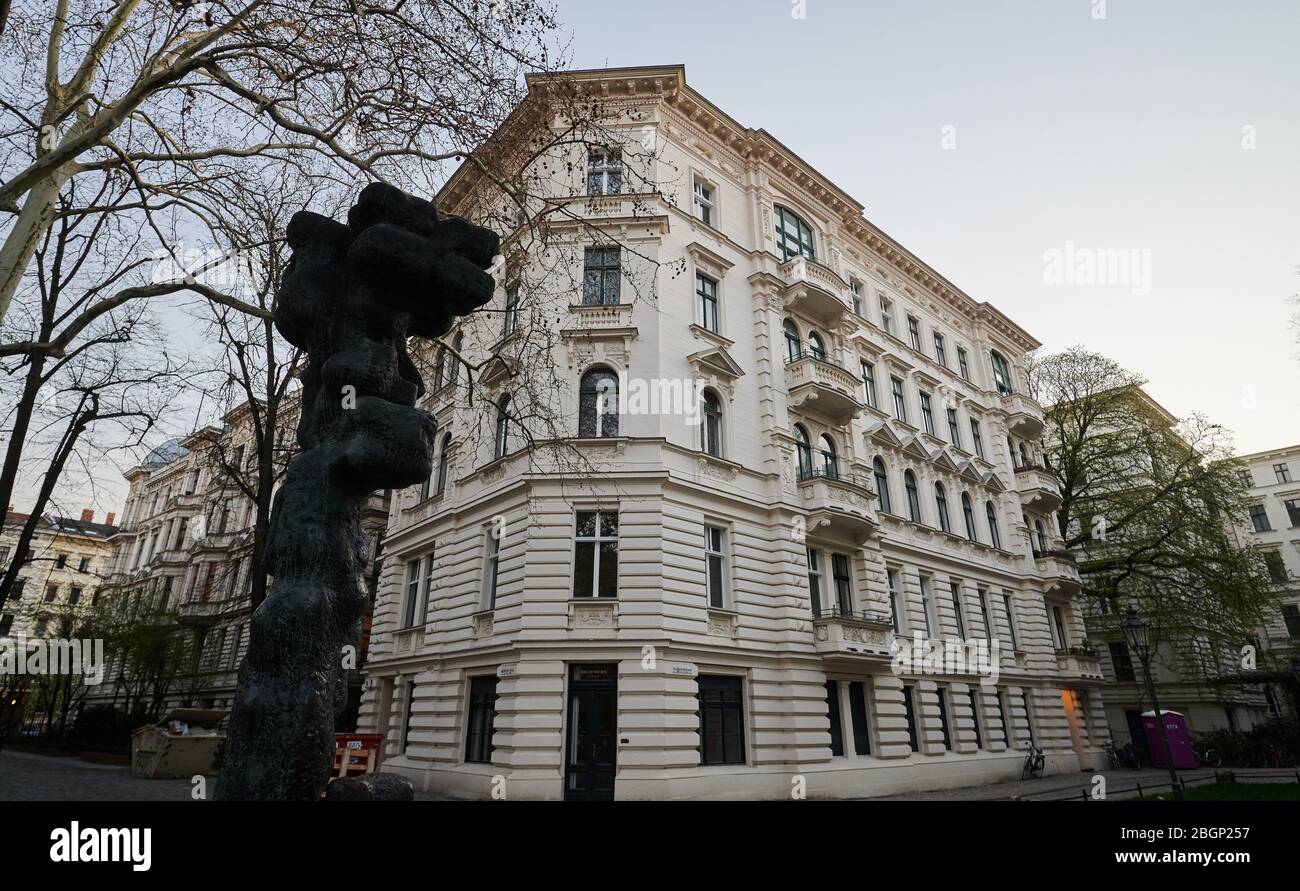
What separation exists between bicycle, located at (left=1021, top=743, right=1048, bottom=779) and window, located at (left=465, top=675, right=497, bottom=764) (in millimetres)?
19874

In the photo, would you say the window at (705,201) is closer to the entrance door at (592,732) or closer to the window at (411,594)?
the entrance door at (592,732)

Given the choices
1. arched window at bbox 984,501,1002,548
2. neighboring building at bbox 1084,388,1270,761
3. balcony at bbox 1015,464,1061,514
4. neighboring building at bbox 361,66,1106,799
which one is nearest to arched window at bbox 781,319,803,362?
neighboring building at bbox 361,66,1106,799

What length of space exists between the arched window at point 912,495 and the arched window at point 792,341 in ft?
23.0

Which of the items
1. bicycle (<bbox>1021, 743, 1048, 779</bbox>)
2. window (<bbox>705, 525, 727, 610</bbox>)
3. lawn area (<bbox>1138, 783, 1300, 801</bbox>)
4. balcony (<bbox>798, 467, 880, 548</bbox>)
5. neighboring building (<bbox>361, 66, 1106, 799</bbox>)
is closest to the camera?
lawn area (<bbox>1138, 783, 1300, 801</bbox>)

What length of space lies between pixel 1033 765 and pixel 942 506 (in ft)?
32.8

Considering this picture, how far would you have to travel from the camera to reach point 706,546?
1680cm

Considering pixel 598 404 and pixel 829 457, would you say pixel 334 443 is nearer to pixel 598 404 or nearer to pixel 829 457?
pixel 598 404

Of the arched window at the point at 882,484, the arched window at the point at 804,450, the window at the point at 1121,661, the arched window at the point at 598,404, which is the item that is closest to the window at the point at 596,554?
the arched window at the point at 598,404

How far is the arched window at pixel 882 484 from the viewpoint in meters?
23.6

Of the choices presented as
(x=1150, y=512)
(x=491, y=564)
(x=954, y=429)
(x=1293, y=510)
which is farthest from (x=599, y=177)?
(x=1293, y=510)

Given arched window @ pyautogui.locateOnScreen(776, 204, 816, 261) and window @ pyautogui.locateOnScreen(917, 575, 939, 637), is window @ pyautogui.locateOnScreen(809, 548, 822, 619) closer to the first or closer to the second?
window @ pyautogui.locateOnScreen(917, 575, 939, 637)

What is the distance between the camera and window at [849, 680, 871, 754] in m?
18.6

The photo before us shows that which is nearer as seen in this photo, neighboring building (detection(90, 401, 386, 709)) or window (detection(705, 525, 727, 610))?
window (detection(705, 525, 727, 610))

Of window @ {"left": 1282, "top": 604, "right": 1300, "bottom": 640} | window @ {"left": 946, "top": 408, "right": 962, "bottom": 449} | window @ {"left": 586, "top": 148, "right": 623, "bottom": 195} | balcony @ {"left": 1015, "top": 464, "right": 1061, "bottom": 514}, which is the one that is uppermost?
window @ {"left": 586, "top": 148, "right": 623, "bottom": 195}
